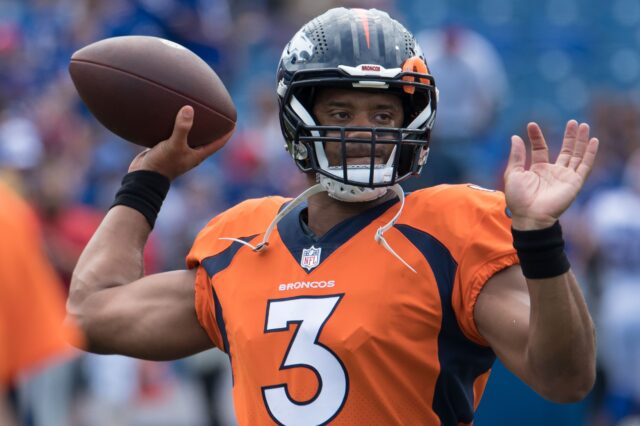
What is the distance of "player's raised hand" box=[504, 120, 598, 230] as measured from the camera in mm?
2715

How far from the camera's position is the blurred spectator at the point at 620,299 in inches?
323

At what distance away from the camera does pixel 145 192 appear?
3525 millimetres

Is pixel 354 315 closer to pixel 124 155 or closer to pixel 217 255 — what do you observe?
pixel 217 255

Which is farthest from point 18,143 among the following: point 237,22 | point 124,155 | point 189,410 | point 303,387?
point 303,387

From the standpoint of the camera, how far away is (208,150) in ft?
11.6

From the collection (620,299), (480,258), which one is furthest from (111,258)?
(620,299)

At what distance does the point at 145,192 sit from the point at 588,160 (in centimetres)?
133

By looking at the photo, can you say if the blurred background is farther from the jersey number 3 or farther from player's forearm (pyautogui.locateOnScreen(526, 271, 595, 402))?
player's forearm (pyautogui.locateOnScreen(526, 271, 595, 402))

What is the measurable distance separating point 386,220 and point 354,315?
0.99ft

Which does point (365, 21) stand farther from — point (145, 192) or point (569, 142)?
point (145, 192)

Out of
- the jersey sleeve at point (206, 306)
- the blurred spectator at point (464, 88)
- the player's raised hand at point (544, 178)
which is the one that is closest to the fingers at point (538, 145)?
the player's raised hand at point (544, 178)

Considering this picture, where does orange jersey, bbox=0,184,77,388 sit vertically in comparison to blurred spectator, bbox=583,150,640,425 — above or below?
above

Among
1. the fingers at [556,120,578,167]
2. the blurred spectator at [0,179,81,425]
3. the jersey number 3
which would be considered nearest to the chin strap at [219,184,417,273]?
the jersey number 3

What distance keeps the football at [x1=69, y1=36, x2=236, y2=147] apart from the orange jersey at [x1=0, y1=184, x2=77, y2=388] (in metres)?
0.77
